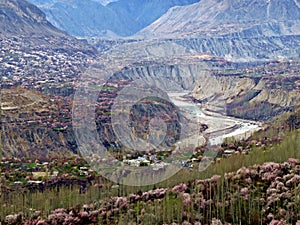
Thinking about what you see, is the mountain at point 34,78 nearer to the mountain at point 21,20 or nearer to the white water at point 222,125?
the mountain at point 21,20

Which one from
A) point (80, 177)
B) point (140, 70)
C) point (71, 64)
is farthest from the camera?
point (71, 64)

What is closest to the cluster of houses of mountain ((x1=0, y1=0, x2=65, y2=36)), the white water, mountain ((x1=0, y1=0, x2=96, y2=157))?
mountain ((x1=0, y1=0, x2=96, y2=157))

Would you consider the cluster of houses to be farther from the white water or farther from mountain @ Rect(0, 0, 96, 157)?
the white water

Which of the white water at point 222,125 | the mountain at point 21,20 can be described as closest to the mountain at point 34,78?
the mountain at point 21,20

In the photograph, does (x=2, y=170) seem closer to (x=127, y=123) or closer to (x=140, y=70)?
(x=127, y=123)

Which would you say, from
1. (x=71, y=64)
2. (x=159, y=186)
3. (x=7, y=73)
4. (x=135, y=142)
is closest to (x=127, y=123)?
(x=135, y=142)

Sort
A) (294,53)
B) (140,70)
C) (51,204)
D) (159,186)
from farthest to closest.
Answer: (294,53) → (140,70) → (159,186) → (51,204)

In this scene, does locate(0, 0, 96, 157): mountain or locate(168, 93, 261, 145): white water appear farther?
locate(168, 93, 261, 145): white water

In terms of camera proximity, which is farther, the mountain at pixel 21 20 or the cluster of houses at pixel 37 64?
A: the mountain at pixel 21 20

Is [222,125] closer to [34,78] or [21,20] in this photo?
[34,78]

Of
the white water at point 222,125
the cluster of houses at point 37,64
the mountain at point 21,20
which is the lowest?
the white water at point 222,125

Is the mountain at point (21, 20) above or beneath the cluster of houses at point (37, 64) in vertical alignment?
above
